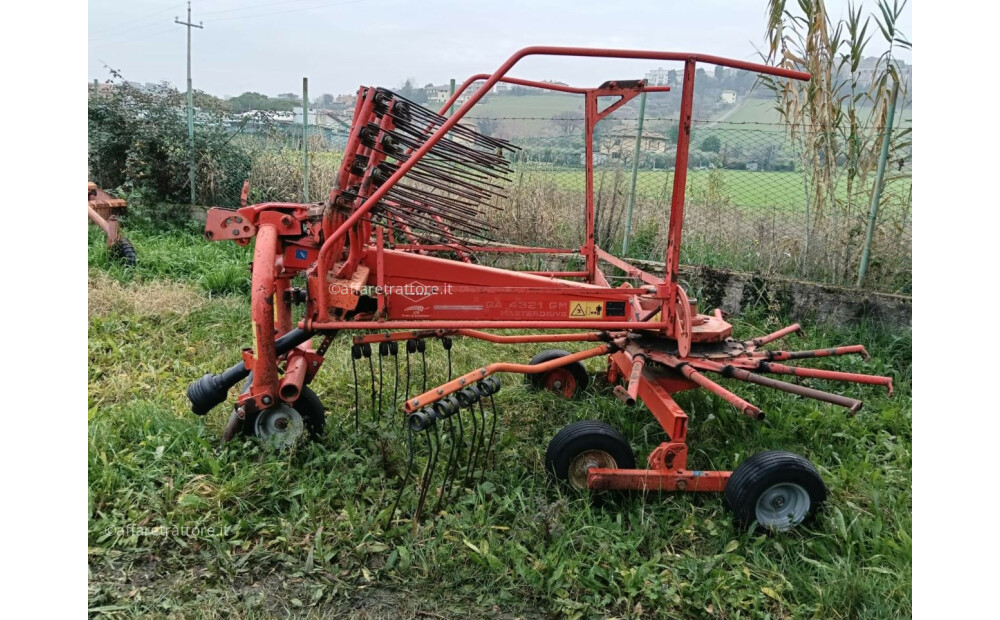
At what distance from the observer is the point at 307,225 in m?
3.67

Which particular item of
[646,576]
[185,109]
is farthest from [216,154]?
[646,576]

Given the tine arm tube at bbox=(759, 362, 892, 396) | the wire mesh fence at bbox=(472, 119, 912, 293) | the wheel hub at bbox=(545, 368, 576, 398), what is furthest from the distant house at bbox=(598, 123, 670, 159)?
the tine arm tube at bbox=(759, 362, 892, 396)

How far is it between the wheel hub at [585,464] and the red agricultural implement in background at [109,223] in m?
5.90

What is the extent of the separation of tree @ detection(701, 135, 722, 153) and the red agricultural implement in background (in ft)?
21.1

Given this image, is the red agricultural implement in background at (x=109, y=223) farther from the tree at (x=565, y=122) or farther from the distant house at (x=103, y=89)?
the tree at (x=565, y=122)

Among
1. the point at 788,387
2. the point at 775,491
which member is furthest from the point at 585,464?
the point at 788,387

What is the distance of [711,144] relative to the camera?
7648 mm

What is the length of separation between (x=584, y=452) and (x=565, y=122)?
16.8ft

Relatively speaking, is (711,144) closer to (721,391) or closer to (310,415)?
(721,391)

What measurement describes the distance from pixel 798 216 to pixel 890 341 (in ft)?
5.17

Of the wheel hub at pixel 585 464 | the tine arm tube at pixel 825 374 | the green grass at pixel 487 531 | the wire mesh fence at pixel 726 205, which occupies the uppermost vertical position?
the wire mesh fence at pixel 726 205

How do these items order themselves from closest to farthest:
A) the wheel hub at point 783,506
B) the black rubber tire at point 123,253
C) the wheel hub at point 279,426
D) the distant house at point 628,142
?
the wheel hub at point 783,506 < the wheel hub at point 279,426 < the distant house at point 628,142 < the black rubber tire at point 123,253

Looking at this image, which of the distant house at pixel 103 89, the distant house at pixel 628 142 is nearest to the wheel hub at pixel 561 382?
the distant house at pixel 628 142

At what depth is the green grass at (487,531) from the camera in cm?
281
